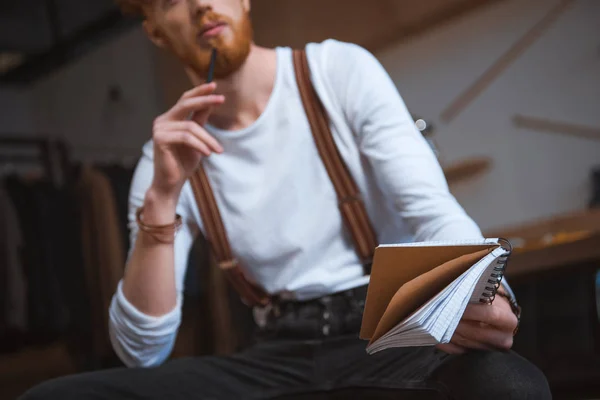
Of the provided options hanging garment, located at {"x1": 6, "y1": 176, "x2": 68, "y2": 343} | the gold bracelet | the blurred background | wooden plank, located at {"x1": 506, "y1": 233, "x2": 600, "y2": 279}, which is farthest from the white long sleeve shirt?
hanging garment, located at {"x1": 6, "y1": 176, "x2": 68, "y2": 343}

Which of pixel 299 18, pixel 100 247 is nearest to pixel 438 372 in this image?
pixel 100 247

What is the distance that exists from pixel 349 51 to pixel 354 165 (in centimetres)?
19

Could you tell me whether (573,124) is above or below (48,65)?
below

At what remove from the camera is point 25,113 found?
623 cm

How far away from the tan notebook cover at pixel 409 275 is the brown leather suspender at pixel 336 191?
361mm

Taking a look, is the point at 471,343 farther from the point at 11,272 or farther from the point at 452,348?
the point at 11,272

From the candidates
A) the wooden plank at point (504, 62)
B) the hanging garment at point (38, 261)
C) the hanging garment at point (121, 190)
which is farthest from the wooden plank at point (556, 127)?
the hanging garment at point (38, 261)

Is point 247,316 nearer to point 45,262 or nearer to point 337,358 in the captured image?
point 45,262

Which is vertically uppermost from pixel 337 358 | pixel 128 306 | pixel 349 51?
pixel 349 51

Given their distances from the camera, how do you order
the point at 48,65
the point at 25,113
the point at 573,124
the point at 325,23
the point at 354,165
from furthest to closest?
the point at 25,113 → the point at 48,65 → the point at 325,23 → the point at 573,124 → the point at 354,165

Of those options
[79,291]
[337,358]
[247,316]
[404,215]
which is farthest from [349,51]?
[79,291]

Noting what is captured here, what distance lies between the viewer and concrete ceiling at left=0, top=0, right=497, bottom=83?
3.47 metres

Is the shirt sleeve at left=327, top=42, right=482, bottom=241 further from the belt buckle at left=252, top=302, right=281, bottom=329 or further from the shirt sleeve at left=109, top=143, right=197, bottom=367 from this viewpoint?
the shirt sleeve at left=109, top=143, right=197, bottom=367

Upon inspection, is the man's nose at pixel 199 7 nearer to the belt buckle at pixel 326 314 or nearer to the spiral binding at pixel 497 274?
the belt buckle at pixel 326 314
